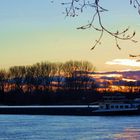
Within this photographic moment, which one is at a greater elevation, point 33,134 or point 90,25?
point 90,25

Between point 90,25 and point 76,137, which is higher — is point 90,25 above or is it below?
above

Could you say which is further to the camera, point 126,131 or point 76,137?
point 126,131

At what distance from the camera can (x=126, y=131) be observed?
1478 inches

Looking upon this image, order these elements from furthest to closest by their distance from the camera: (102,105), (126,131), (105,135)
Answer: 1. (102,105)
2. (126,131)
3. (105,135)

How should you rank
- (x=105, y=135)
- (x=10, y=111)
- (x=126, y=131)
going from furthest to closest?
1. (x=10, y=111)
2. (x=126, y=131)
3. (x=105, y=135)

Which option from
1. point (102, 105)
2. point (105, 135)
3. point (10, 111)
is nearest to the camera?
point (105, 135)

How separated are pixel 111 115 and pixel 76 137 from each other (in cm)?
3131

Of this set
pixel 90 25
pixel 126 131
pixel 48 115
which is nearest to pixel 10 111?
pixel 48 115

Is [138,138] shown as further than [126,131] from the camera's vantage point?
No

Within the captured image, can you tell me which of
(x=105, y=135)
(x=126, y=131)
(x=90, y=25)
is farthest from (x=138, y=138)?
(x=90, y=25)

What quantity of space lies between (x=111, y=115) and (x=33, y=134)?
95.0ft

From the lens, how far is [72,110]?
2726 inches

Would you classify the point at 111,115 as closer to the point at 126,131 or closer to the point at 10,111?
the point at 10,111

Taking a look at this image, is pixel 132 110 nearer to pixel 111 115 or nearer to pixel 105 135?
pixel 111 115
